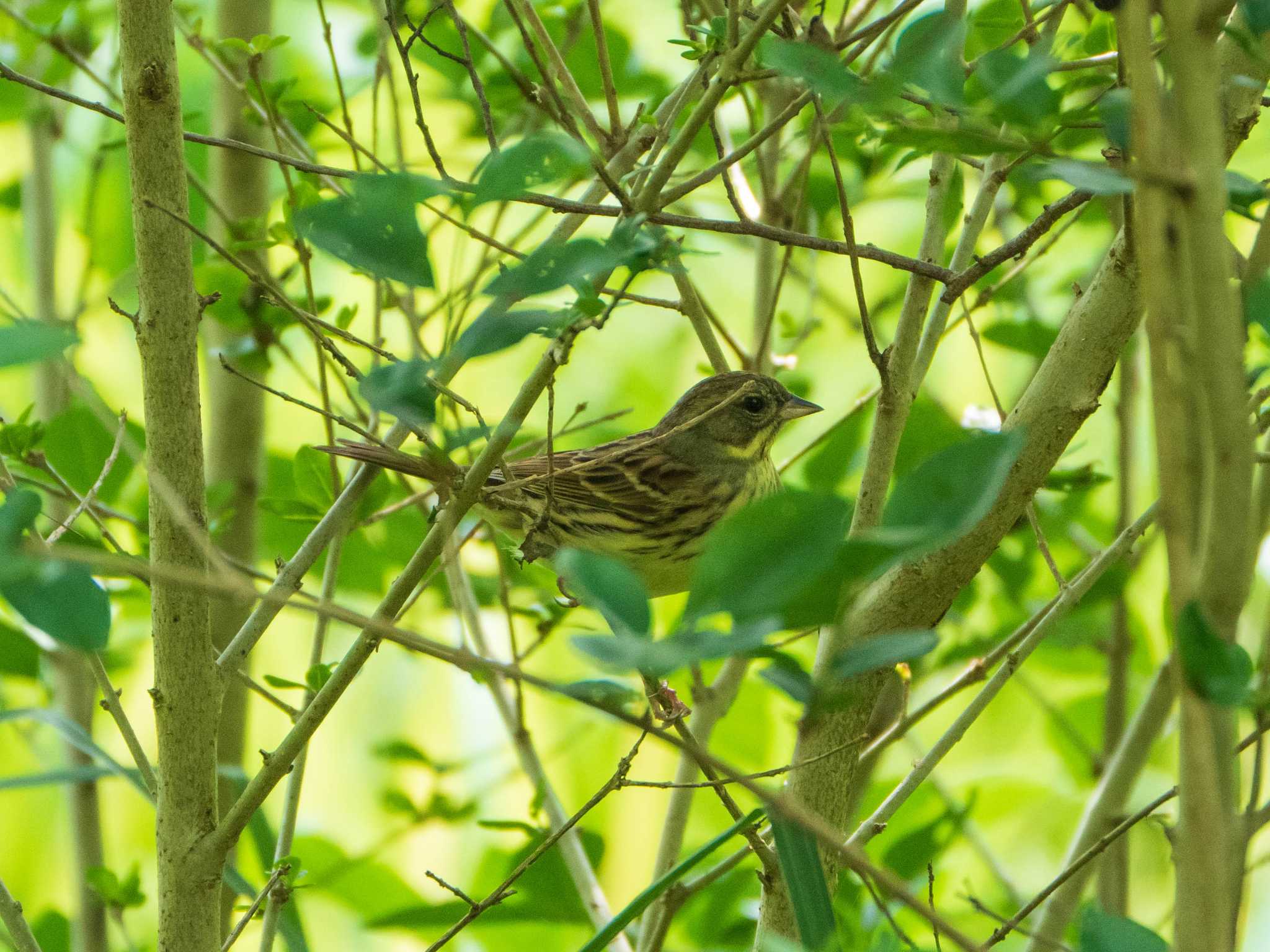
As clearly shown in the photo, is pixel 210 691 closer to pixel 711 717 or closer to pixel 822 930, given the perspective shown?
pixel 822 930

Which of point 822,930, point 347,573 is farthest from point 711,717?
point 822,930

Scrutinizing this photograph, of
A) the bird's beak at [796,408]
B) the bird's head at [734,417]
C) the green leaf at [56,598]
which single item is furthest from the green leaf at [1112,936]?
the bird's beak at [796,408]

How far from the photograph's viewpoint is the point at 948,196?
295cm

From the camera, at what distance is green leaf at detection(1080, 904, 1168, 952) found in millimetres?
1120

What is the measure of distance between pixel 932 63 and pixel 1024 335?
6.89ft

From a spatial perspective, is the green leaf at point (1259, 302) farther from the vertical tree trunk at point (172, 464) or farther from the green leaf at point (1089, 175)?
the vertical tree trunk at point (172, 464)

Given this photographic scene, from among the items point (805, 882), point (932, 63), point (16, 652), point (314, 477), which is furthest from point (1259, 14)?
point (16, 652)

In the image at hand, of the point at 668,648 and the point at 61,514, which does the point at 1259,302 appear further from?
the point at 61,514

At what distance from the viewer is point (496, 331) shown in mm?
1181

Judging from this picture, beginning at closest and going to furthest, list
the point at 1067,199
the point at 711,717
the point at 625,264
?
the point at 625,264
the point at 1067,199
the point at 711,717

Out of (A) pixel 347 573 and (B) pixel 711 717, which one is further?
(A) pixel 347 573

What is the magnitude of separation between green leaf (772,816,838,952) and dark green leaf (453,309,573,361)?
51 centimetres

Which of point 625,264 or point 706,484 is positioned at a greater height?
point 706,484

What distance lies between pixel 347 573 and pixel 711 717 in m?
1.01
